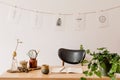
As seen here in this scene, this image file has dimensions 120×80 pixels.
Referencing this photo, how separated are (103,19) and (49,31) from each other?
106cm

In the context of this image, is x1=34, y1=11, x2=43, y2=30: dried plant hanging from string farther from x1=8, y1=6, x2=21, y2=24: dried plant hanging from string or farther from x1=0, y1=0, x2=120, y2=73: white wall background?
x1=8, y1=6, x2=21, y2=24: dried plant hanging from string

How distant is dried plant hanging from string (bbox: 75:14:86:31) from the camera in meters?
3.94

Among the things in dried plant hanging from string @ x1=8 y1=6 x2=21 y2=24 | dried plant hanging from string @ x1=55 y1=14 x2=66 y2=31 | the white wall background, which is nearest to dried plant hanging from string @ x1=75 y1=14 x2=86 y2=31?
the white wall background

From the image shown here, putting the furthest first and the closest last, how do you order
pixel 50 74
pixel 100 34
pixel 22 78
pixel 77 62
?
pixel 100 34 → pixel 77 62 → pixel 50 74 → pixel 22 78

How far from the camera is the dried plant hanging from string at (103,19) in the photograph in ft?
12.8

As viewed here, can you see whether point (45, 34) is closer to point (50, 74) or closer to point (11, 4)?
point (11, 4)

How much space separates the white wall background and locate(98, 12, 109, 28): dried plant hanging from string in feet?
0.19

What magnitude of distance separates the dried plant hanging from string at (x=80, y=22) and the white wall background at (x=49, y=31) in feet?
0.19

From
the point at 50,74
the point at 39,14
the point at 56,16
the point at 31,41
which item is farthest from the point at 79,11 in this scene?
the point at 50,74

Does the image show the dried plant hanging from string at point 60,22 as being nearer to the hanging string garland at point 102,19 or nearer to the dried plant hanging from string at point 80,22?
the dried plant hanging from string at point 80,22

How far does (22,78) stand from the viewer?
2205mm

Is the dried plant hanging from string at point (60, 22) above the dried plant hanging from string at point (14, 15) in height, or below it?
below

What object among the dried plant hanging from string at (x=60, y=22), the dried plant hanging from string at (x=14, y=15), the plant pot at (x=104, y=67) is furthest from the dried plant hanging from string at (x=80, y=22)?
the plant pot at (x=104, y=67)

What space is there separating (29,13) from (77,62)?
1340mm
